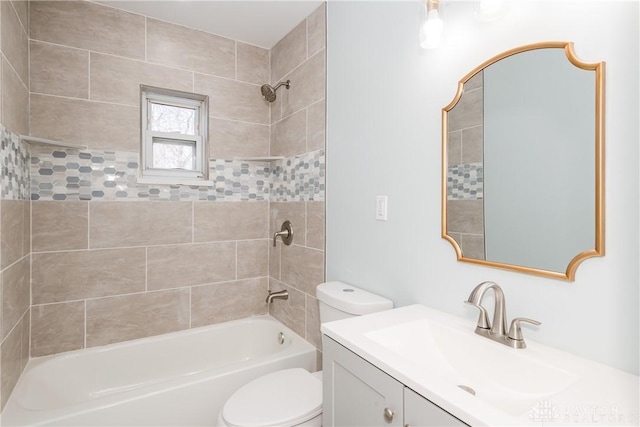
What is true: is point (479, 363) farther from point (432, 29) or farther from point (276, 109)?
point (276, 109)

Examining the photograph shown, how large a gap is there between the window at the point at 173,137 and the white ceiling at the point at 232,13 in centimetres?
46

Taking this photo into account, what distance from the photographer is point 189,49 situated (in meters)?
2.30

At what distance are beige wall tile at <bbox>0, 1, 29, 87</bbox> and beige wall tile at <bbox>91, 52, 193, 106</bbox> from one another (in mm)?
303

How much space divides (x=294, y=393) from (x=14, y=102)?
73.1 inches

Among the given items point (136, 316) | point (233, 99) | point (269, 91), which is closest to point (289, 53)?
point (269, 91)

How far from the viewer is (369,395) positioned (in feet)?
3.10

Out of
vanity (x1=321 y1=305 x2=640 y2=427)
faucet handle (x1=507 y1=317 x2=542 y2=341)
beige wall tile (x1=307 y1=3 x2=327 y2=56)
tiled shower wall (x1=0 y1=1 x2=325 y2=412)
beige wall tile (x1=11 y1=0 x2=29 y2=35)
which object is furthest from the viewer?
beige wall tile (x1=307 y1=3 x2=327 y2=56)

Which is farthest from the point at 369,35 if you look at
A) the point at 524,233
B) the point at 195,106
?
the point at 195,106

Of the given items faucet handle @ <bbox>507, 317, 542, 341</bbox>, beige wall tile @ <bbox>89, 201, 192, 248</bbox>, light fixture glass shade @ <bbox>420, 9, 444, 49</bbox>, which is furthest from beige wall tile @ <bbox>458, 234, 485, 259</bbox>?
beige wall tile @ <bbox>89, 201, 192, 248</bbox>

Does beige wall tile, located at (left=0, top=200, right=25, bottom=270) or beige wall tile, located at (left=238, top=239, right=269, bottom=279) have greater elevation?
beige wall tile, located at (left=0, top=200, right=25, bottom=270)

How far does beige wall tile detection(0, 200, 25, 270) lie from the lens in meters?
1.41

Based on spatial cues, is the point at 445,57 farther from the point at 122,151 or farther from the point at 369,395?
the point at 122,151

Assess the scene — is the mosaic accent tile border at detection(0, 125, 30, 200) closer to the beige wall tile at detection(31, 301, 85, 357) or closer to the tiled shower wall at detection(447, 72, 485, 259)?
the beige wall tile at detection(31, 301, 85, 357)

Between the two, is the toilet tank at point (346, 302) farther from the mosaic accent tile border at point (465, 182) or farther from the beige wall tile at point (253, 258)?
the beige wall tile at point (253, 258)
